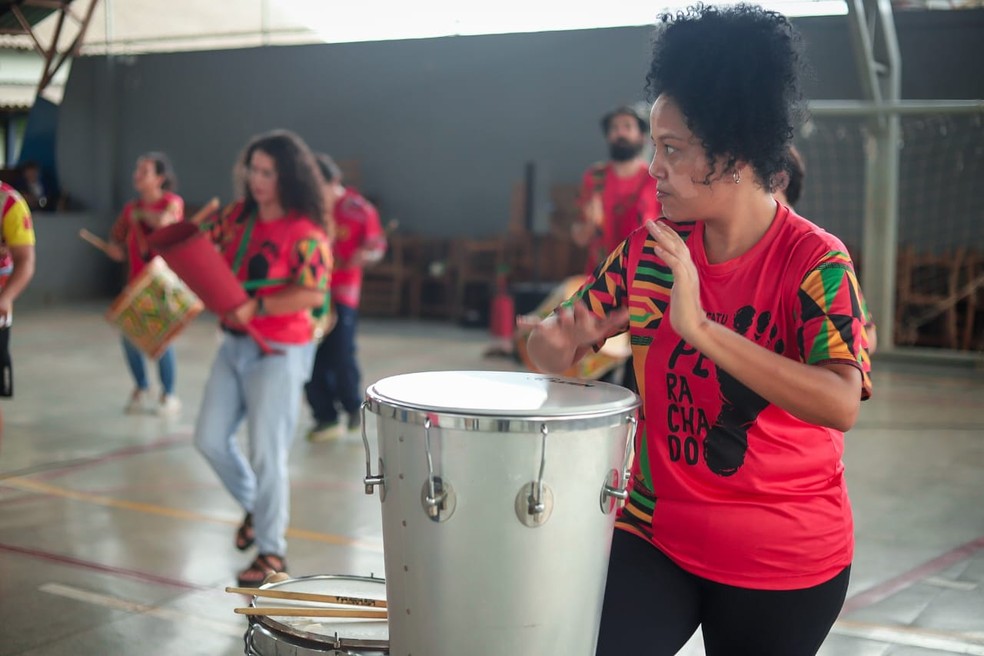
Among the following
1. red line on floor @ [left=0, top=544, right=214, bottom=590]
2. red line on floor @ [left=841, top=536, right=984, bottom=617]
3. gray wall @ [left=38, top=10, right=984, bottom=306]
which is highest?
gray wall @ [left=38, top=10, right=984, bottom=306]

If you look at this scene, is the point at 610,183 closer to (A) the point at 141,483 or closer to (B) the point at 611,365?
(B) the point at 611,365

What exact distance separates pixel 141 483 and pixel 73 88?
1269 centimetres

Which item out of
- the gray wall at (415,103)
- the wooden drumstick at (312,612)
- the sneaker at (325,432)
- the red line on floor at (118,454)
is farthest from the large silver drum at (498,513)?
the gray wall at (415,103)

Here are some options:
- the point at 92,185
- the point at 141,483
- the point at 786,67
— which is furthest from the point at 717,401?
the point at 92,185

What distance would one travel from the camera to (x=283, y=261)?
3.96 meters

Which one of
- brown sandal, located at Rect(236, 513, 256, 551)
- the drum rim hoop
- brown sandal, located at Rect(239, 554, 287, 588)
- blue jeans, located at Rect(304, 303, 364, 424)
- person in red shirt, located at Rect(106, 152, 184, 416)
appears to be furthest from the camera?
person in red shirt, located at Rect(106, 152, 184, 416)

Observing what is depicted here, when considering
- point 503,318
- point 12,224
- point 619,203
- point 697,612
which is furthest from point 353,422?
point 697,612

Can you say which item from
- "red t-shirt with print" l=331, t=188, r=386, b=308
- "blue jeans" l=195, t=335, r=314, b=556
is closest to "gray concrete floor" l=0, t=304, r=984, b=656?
"blue jeans" l=195, t=335, r=314, b=556

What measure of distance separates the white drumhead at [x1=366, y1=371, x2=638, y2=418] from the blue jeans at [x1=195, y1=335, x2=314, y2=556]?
1.96 m

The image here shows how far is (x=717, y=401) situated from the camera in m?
1.76

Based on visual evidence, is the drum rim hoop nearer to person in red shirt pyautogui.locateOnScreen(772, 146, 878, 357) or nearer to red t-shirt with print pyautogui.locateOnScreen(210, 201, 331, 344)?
person in red shirt pyautogui.locateOnScreen(772, 146, 878, 357)

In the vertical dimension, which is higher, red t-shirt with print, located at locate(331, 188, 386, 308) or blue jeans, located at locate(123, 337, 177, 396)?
red t-shirt with print, located at locate(331, 188, 386, 308)

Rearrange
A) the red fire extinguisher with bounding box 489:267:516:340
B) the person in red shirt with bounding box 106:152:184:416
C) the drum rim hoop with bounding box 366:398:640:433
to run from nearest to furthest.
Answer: the drum rim hoop with bounding box 366:398:640:433 → the person in red shirt with bounding box 106:152:184:416 → the red fire extinguisher with bounding box 489:267:516:340

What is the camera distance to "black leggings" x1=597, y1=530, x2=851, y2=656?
1.77 m
